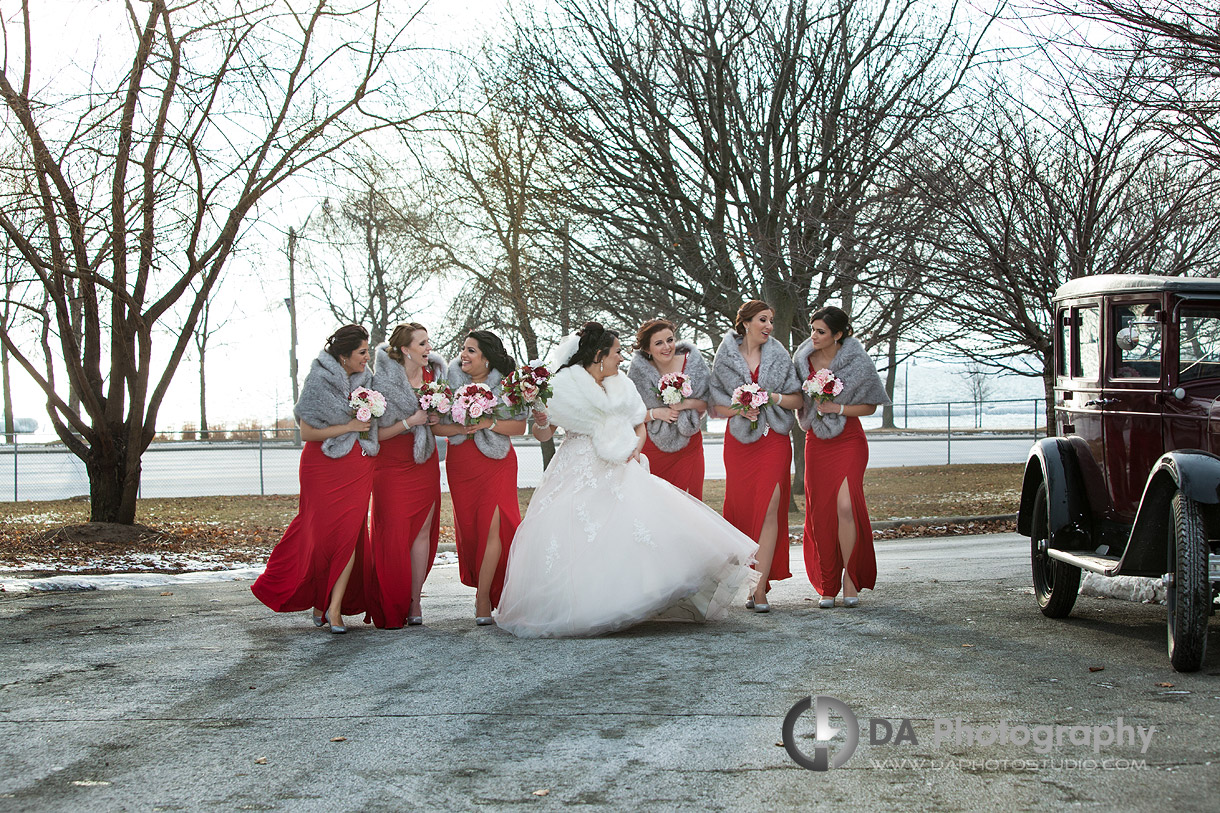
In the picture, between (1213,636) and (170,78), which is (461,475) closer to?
(1213,636)

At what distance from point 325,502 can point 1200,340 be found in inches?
217

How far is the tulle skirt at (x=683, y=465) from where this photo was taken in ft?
28.4

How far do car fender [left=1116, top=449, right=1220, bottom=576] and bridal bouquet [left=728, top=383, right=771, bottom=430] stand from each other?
9.17 ft

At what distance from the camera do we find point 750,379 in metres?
8.46

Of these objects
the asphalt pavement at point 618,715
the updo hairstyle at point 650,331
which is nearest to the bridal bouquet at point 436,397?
the asphalt pavement at point 618,715

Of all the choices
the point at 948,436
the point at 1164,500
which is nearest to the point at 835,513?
the point at 1164,500

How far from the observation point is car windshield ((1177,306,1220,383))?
6.31 meters

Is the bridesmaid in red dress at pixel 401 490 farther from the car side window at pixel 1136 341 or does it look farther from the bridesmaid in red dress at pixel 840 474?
the car side window at pixel 1136 341

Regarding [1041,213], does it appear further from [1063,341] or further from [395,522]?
[395,522]

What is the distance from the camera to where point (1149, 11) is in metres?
8.70

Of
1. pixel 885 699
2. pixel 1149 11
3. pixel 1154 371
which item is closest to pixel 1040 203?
pixel 1149 11

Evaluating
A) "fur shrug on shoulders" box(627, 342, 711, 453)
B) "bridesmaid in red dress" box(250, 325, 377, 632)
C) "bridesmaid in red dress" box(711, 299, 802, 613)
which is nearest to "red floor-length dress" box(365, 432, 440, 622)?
"bridesmaid in red dress" box(250, 325, 377, 632)

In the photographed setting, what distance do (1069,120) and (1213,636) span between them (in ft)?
36.2

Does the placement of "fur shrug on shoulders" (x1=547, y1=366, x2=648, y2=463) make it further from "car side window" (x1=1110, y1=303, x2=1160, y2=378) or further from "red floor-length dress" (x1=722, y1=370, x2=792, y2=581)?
"car side window" (x1=1110, y1=303, x2=1160, y2=378)
